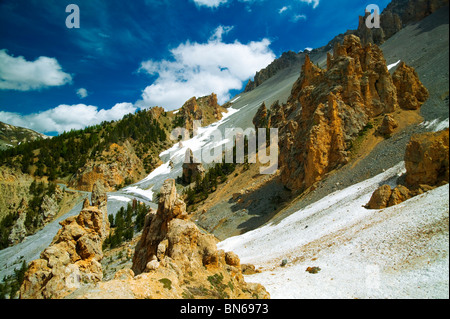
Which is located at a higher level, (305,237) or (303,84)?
(303,84)

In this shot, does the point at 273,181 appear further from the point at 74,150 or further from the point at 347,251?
the point at 74,150

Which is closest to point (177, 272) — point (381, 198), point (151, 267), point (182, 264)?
point (182, 264)

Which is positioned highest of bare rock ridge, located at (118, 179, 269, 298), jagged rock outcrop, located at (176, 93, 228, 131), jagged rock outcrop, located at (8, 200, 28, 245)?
jagged rock outcrop, located at (176, 93, 228, 131)

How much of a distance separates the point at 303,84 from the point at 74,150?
82279 mm

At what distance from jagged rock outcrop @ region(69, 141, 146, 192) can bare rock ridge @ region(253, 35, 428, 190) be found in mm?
65222

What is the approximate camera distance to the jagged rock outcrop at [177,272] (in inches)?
309

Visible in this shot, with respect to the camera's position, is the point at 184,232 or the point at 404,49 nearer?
the point at 184,232

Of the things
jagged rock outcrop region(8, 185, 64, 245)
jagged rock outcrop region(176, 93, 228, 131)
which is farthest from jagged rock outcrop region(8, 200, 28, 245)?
jagged rock outcrop region(176, 93, 228, 131)

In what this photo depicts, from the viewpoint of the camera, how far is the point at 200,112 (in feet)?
491

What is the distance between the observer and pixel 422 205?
519 inches

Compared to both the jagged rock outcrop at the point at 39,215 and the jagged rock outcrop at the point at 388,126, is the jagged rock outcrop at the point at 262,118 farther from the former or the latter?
the jagged rock outcrop at the point at 39,215

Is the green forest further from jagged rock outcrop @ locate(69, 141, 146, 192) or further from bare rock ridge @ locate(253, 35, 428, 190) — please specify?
bare rock ridge @ locate(253, 35, 428, 190)

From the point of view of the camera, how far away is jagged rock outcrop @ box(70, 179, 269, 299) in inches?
309
